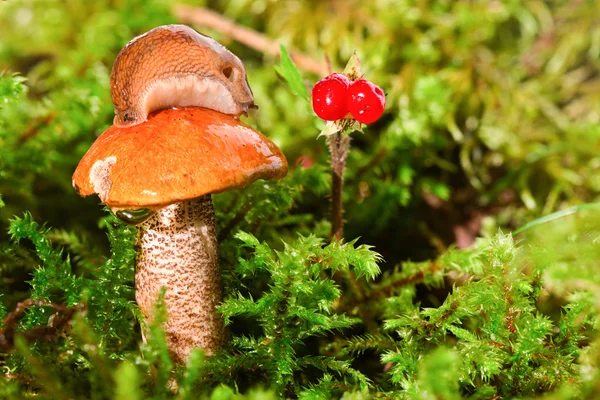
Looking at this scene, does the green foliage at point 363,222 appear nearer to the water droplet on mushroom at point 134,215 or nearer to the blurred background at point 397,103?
the blurred background at point 397,103

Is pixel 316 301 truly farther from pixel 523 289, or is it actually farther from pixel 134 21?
pixel 134 21

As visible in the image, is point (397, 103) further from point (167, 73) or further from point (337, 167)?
point (167, 73)

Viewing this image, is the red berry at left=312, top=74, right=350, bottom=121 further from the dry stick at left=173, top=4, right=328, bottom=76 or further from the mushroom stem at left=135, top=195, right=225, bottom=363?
the dry stick at left=173, top=4, right=328, bottom=76

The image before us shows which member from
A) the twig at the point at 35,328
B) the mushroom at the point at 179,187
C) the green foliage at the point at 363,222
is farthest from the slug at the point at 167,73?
the twig at the point at 35,328

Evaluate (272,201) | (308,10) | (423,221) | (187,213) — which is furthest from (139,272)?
(308,10)

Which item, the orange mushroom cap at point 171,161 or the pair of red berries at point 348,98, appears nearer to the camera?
the orange mushroom cap at point 171,161

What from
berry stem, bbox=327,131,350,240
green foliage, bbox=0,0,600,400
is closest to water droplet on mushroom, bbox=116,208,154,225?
green foliage, bbox=0,0,600,400
